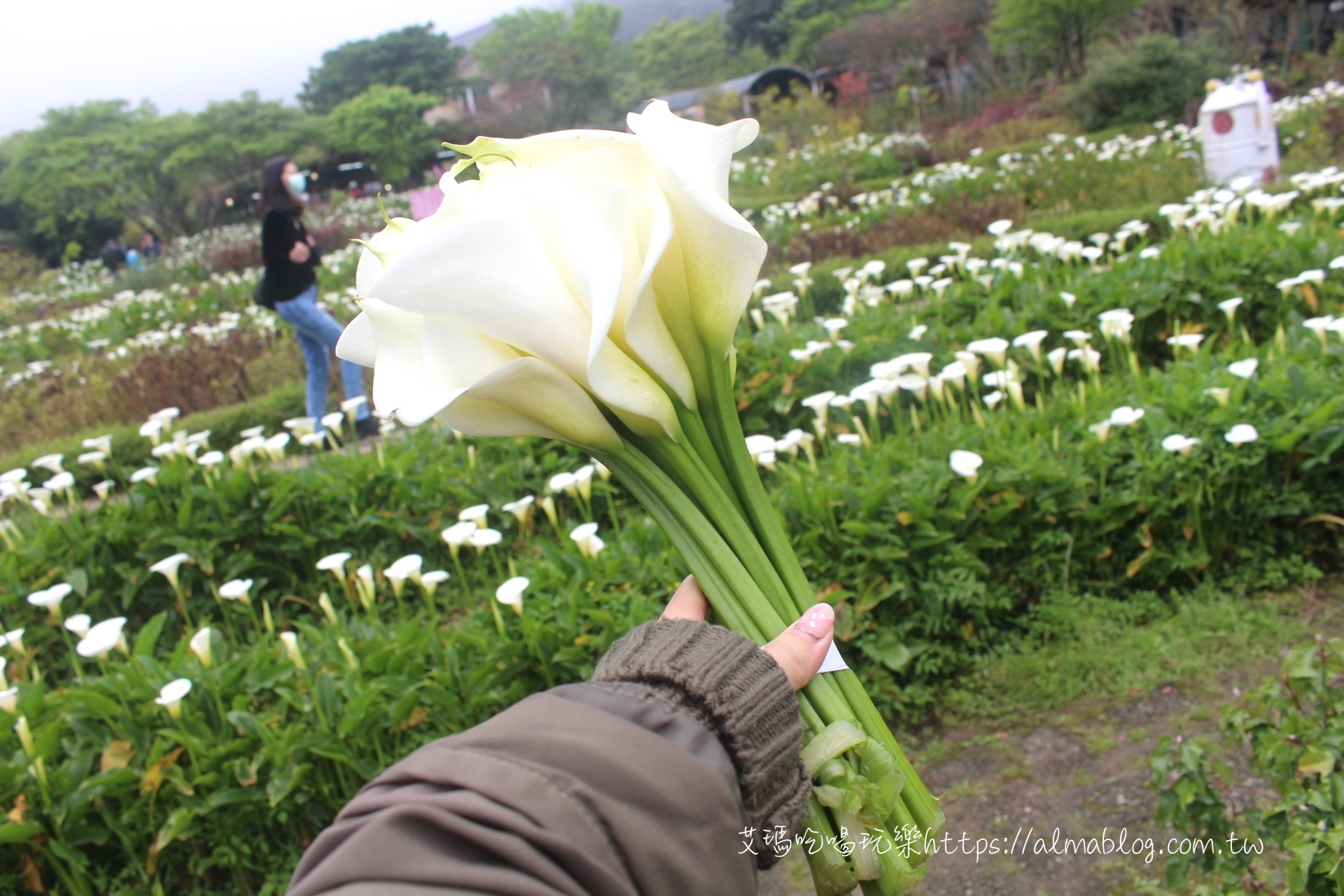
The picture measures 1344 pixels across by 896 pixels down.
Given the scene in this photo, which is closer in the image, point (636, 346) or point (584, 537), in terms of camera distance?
point (636, 346)

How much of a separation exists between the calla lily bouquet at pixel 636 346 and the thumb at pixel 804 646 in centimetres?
3

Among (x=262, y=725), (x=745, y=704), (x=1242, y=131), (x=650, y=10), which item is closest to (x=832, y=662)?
(x=745, y=704)

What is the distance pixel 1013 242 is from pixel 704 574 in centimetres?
528

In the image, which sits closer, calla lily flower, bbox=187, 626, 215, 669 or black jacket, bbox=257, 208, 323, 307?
calla lily flower, bbox=187, 626, 215, 669

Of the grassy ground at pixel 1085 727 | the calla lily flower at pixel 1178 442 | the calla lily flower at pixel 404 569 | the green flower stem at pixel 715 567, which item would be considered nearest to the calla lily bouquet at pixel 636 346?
the green flower stem at pixel 715 567

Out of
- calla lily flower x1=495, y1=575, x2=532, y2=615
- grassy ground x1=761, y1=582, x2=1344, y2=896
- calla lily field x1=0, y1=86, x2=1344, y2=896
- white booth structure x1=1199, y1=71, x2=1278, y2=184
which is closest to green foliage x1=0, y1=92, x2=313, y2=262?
calla lily field x1=0, y1=86, x2=1344, y2=896

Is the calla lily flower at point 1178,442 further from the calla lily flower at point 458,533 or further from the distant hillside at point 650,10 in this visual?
the distant hillside at point 650,10

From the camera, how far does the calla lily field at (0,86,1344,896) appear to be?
2.71ft

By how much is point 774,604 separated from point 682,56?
2805 inches

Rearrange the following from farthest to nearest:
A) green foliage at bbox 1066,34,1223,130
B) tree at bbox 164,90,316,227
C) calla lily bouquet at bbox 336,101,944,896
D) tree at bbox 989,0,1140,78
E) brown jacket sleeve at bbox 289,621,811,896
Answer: tree at bbox 164,90,316,227 → tree at bbox 989,0,1140,78 → green foliage at bbox 1066,34,1223,130 → calla lily bouquet at bbox 336,101,944,896 → brown jacket sleeve at bbox 289,621,811,896

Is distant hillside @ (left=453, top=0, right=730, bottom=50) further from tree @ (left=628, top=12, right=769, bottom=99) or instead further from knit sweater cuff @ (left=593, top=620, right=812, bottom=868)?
knit sweater cuff @ (left=593, top=620, right=812, bottom=868)

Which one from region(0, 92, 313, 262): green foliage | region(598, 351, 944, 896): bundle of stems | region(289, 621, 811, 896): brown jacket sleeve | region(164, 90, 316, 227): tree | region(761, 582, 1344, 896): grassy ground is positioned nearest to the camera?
region(289, 621, 811, 896): brown jacket sleeve

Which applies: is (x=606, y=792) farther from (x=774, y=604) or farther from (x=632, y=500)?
(x=632, y=500)

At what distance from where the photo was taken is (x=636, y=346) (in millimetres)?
820
